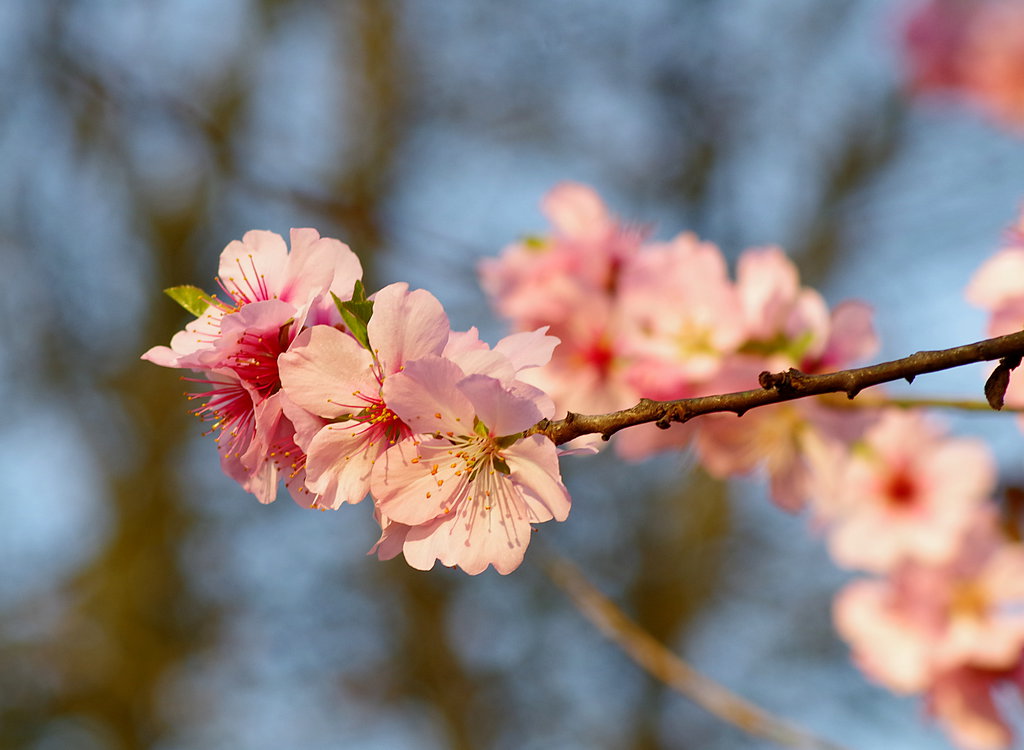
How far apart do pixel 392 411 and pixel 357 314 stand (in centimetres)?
8

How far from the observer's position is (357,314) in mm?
708

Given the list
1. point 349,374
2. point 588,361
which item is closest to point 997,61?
point 588,361

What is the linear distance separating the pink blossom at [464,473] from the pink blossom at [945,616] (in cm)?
121

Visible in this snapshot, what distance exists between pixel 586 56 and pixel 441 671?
3.74 metres

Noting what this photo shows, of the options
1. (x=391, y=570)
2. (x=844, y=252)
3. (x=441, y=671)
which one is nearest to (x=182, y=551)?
(x=391, y=570)

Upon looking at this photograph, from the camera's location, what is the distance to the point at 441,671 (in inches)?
210

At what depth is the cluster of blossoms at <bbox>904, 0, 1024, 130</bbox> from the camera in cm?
151

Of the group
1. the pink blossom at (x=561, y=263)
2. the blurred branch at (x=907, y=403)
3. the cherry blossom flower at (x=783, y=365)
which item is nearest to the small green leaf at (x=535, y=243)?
the pink blossom at (x=561, y=263)

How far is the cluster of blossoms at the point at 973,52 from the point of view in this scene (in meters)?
1.51

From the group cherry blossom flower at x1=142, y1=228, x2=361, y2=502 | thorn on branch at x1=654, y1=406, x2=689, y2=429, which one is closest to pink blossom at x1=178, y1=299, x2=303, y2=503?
cherry blossom flower at x1=142, y1=228, x2=361, y2=502

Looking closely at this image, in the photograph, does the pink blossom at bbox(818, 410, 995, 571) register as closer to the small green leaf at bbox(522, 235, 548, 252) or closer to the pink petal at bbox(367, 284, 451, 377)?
the small green leaf at bbox(522, 235, 548, 252)

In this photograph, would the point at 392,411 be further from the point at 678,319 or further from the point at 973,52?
the point at 973,52

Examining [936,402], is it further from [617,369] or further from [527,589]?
[527,589]

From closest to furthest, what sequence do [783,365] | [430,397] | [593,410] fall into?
[430,397], [783,365], [593,410]
